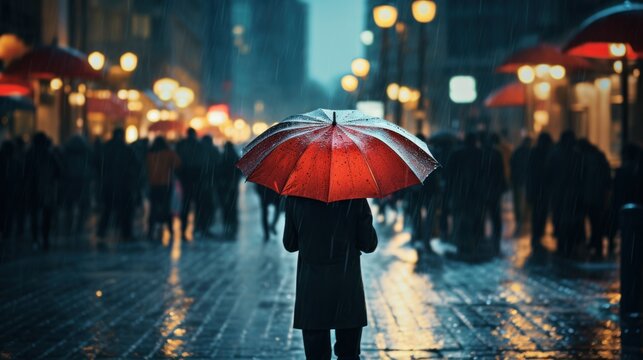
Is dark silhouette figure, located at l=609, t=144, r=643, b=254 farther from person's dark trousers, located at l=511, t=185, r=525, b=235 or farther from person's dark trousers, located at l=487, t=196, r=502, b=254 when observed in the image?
person's dark trousers, located at l=511, t=185, r=525, b=235

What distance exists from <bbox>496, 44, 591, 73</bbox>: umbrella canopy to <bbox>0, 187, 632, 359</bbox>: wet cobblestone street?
5929 millimetres

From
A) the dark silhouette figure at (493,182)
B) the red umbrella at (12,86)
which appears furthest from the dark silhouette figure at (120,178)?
the dark silhouette figure at (493,182)

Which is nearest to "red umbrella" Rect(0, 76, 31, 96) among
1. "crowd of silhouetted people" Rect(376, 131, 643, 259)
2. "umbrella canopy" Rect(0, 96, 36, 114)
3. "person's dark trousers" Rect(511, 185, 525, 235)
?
"umbrella canopy" Rect(0, 96, 36, 114)

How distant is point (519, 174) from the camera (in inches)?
850

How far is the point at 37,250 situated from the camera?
17312mm

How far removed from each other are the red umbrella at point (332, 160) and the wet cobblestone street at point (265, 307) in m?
2.42

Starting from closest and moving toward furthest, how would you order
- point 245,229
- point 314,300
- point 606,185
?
point 314,300, point 606,185, point 245,229

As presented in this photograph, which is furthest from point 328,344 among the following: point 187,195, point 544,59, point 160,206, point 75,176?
point 544,59

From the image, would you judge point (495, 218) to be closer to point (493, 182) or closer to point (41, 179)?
point (493, 182)

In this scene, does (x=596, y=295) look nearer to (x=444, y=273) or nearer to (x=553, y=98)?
(x=444, y=273)

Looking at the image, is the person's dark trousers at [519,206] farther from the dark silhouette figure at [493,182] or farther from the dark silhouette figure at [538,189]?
the dark silhouette figure at [493,182]

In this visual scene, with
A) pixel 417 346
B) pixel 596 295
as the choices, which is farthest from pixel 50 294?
pixel 596 295

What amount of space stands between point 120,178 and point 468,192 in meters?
6.38

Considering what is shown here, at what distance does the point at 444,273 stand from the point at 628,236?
172 inches
